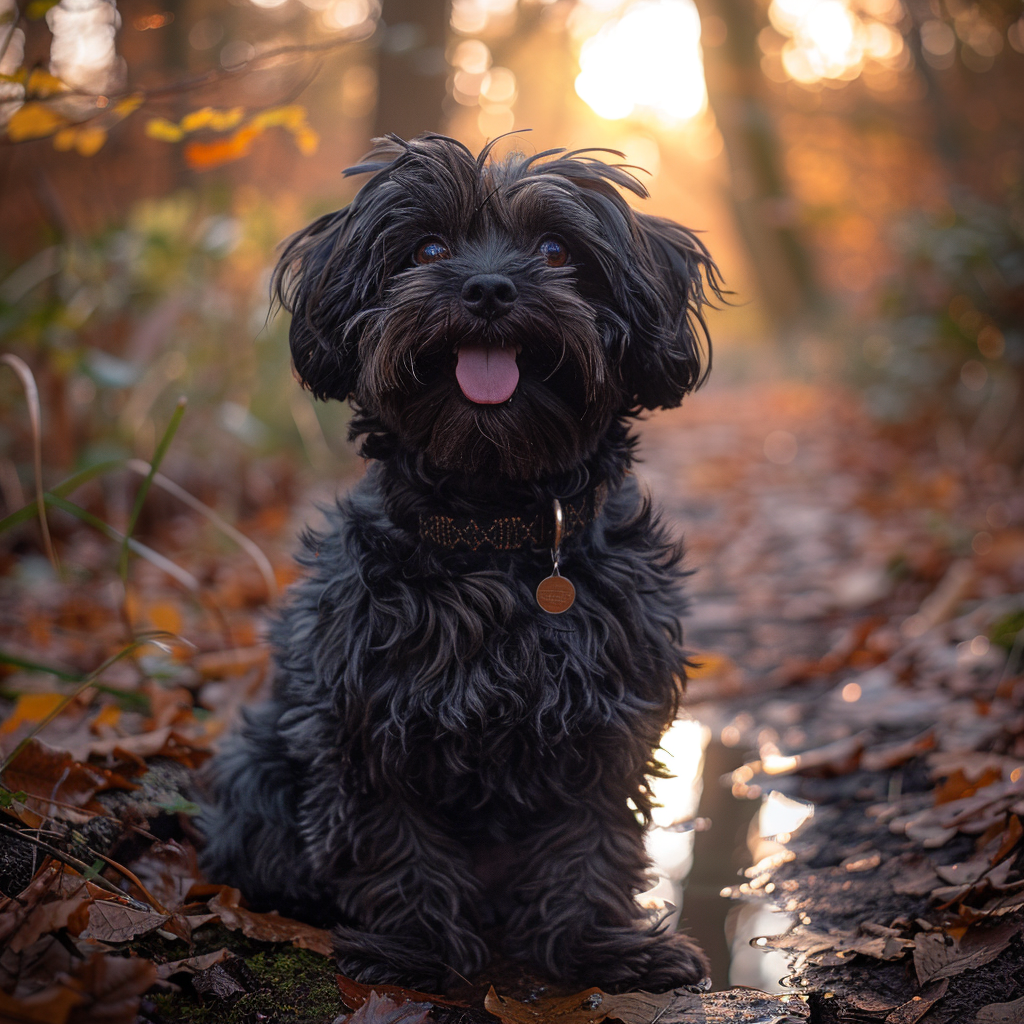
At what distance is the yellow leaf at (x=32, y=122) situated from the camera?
2.71m

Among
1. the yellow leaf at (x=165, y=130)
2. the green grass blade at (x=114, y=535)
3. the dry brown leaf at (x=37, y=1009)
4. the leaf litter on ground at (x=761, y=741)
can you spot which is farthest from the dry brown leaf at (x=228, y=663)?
the dry brown leaf at (x=37, y=1009)

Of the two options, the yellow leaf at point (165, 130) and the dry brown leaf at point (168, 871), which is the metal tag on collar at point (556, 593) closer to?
the dry brown leaf at point (168, 871)

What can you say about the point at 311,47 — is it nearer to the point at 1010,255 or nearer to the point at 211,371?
the point at 211,371

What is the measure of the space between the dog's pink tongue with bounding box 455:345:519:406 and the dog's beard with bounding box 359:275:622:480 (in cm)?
2

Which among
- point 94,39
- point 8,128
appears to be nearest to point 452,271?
point 8,128

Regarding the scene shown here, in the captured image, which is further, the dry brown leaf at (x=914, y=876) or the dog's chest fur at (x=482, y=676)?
the dry brown leaf at (x=914, y=876)

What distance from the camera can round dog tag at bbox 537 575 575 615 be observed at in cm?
217

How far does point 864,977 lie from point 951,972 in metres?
0.18

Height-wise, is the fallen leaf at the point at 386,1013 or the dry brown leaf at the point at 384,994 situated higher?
the dry brown leaf at the point at 384,994

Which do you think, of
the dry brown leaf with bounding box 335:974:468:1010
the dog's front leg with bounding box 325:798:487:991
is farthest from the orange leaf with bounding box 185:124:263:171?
the dry brown leaf with bounding box 335:974:468:1010

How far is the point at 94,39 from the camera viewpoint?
462 cm

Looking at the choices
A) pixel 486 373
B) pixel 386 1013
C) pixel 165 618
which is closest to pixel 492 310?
pixel 486 373

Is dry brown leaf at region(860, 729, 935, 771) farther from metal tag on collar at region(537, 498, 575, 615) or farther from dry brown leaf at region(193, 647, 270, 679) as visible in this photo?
dry brown leaf at region(193, 647, 270, 679)

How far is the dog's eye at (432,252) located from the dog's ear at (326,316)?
186 millimetres
